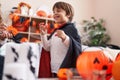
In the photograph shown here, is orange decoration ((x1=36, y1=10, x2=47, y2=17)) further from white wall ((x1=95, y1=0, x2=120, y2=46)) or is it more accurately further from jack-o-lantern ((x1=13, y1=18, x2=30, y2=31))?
white wall ((x1=95, y1=0, x2=120, y2=46))

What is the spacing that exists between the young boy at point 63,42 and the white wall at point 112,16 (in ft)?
5.94

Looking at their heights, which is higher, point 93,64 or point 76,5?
point 76,5

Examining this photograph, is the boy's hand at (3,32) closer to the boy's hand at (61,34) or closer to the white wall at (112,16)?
the boy's hand at (61,34)

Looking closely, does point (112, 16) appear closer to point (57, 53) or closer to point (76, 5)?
point (76, 5)

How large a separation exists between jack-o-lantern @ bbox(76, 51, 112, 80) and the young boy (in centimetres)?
12

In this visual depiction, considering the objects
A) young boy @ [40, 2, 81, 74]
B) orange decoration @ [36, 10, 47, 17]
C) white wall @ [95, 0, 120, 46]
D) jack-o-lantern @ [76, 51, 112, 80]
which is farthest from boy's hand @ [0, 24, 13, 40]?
white wall @ [95, 0, 120, 46]

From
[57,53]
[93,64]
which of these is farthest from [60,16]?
[93,64]

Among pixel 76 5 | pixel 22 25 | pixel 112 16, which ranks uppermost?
pixel 76 5

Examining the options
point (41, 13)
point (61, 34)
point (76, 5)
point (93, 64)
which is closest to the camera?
point (93, 64)

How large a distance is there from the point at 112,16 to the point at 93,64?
91.2 inches

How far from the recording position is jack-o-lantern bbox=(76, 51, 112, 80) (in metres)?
0.54

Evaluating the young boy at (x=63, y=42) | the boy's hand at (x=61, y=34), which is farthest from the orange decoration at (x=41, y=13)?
the boy's hand at (x=61, y=34)

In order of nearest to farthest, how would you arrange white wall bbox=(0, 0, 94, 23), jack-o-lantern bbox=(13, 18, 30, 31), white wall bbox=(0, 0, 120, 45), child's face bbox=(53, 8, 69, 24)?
1. child's face bbox=(53, 8, 69, 24)
2. jack-o-lantern bbox=(13, 18, 30, 31)
3. white wall bbox=(0, 0, 94, 23)
4. white wall bbox=(0, 0, 120, 45)

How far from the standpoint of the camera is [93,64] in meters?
0.56
